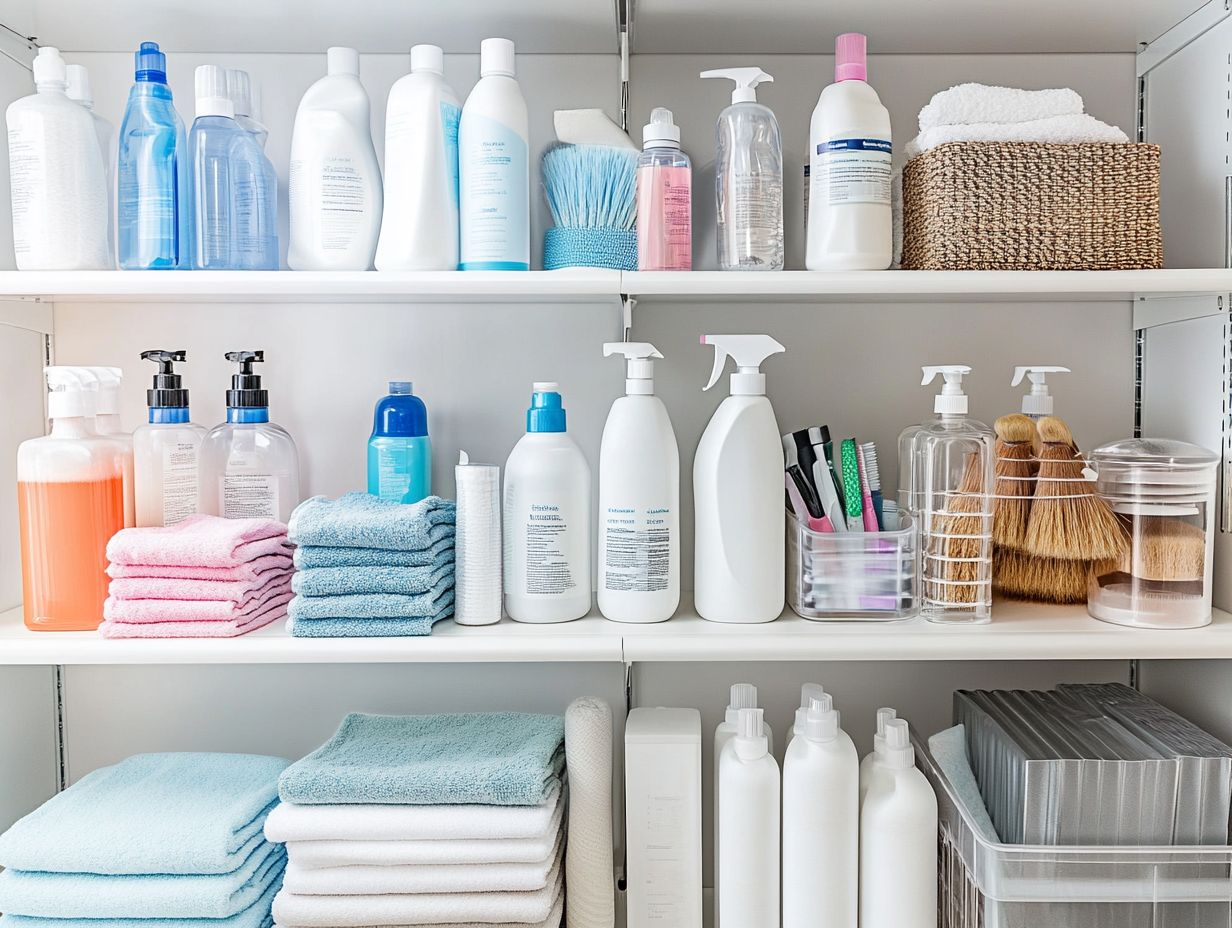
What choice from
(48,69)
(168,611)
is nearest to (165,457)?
(168,611)

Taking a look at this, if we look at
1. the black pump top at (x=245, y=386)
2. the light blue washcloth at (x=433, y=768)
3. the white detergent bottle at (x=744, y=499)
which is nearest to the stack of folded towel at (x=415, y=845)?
the light blue washcloth at (x=433, y=768)

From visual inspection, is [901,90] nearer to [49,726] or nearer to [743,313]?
[743,313]

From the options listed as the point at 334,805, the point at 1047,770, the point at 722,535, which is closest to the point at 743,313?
the point at 722,535

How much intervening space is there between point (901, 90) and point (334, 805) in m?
1.05

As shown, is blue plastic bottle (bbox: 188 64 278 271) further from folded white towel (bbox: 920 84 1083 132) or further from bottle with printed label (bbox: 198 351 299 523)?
folded white towel (bbox: 920 84 1083 132)

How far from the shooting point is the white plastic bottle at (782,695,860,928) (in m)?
0.92

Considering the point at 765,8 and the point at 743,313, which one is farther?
the point at 743,313

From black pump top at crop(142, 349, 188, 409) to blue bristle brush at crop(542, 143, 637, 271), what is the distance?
1.42ft

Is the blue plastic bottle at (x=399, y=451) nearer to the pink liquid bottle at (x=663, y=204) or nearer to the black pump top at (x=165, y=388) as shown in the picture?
the black pump top at (x=165, y=388)

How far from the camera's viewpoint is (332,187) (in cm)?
96

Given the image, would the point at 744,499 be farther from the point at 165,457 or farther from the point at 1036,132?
the point at 165,457

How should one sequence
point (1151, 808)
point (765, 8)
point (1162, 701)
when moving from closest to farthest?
point (1151, 808) → point (765, 8) → point (1162, 701)

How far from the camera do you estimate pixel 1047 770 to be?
88cm

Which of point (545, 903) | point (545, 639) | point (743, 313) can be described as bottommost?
point (545, 903)
